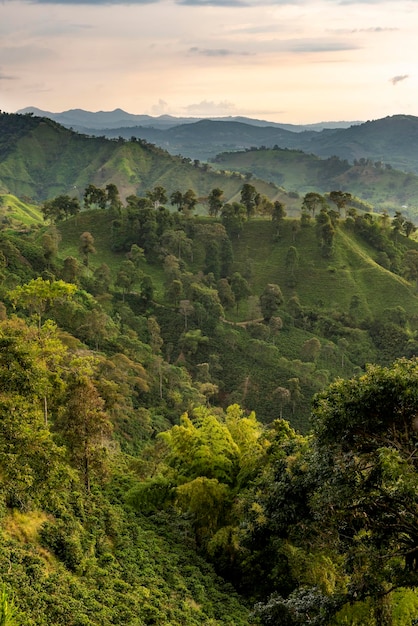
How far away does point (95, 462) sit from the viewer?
941 inches

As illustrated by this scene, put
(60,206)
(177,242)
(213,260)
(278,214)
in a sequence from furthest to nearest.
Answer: (60,206), (278,214), (213,260), (177,242)

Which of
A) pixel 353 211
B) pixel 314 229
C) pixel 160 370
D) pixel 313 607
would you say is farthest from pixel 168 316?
pixel 313 607

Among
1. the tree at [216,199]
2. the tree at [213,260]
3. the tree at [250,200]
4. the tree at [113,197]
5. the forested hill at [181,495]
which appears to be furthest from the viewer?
the tree at [250,200]

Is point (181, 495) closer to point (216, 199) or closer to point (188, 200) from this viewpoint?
point (216, 199)

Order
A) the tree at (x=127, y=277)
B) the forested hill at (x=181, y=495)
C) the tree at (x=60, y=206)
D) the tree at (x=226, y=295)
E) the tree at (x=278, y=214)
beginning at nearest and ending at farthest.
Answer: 1. the forested hill at (x=181, y=495)
2. the tree at (x=127, y=277)
3. the tree at (x=226, y=295)
4. the tree at (x=278, y=214)
5. the tree at (x=60, y=206)

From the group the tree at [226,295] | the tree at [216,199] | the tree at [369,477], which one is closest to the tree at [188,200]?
the tree at [216,199]

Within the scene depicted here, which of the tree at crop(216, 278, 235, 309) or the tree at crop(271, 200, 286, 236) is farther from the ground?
the tree at crop(271, 200, 286, 236)

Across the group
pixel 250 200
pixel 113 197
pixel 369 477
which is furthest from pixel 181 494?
pixel 250 200

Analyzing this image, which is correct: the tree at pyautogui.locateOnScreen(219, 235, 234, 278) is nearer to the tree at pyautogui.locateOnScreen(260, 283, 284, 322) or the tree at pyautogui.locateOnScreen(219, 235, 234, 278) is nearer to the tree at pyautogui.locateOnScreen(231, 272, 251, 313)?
the tree at pyautogui.locateOnScreen(231, 272, 251, 313)

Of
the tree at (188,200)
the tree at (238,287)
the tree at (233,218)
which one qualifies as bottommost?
the tree at (238,287)

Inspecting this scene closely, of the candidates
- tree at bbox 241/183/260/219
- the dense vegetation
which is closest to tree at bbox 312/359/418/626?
the dense vegetation

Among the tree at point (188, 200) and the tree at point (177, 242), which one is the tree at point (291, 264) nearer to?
the tree at point (177, 242)

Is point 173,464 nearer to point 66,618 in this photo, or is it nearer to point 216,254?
point 66,618

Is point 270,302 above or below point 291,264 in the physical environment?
below
